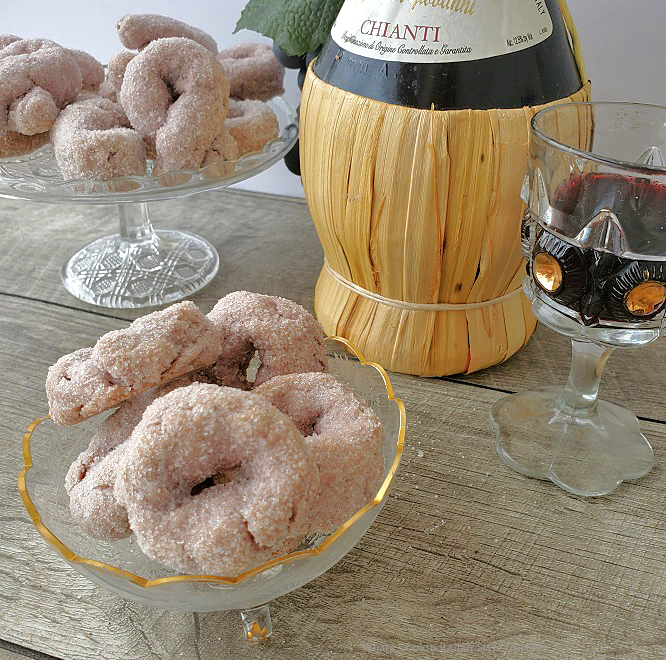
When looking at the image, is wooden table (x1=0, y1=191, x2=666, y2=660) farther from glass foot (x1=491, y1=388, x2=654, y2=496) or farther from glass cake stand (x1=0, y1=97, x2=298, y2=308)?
glass cake stand (x1=0, y1=97, x2=298, y2=308)

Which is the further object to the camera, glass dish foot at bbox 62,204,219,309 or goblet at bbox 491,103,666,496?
glass dish foot at bbox 62,204,219,309

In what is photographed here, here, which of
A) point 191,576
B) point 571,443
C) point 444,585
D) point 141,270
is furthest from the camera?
point 141,270

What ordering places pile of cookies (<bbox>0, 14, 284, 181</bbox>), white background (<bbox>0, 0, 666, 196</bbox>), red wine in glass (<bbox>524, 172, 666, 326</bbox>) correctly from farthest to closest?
white background (<bbox>0, 0, 666, 196</bbox>), pile of cookies (<bbox>0, 14, 284, 181</bbox>), red wine in glass (<bbox>524, 172, 666, 326</bbox>)

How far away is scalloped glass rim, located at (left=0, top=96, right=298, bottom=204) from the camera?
630 mm

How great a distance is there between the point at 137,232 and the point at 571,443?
0.51 meters

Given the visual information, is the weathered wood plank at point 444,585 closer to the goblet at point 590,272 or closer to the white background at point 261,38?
the goblet at point 590,272

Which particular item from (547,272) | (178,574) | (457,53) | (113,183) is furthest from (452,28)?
(178,574)

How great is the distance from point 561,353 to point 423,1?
0.33 metres

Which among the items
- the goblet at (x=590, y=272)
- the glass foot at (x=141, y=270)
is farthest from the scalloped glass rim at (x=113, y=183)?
the goblet at (x=590, y=272)

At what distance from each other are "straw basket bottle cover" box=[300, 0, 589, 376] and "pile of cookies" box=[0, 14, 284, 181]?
8 centimetres

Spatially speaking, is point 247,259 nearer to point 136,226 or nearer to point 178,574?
point 136,226

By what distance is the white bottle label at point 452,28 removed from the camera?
0.53 m

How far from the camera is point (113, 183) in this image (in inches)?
24.6

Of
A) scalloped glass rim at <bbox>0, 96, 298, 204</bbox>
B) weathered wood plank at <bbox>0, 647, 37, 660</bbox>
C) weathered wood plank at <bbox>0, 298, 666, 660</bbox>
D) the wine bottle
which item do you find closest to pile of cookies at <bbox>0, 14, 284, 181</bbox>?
scalloped glass rim at <bbox>0, 96, 298, 204</bbox>
